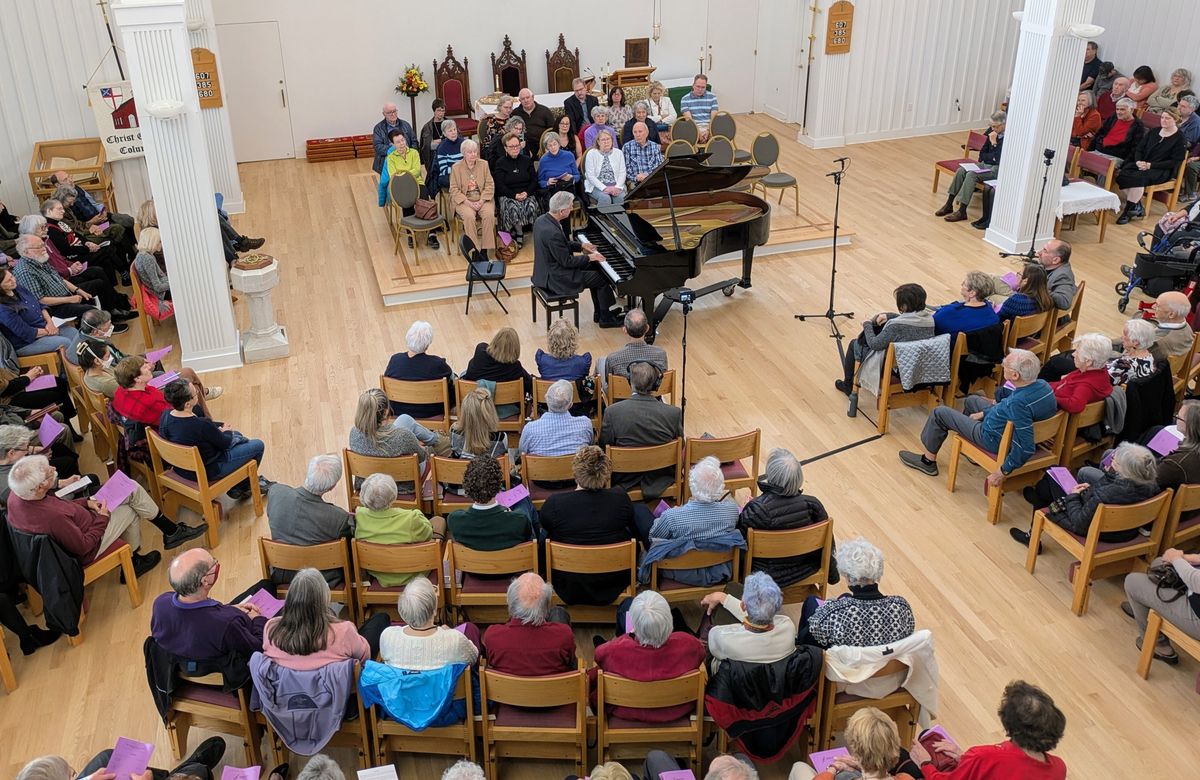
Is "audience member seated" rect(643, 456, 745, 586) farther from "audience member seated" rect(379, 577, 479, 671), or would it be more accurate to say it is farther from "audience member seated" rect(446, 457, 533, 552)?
"audience member seated" rect(379, 577, 479, 671)

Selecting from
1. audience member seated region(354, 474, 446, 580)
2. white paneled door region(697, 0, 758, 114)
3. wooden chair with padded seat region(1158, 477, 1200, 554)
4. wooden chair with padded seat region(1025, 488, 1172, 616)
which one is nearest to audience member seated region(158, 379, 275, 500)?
audience member seated region(354, 474, 446, 580)

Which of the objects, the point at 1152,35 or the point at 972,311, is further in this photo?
the point at 1152,35

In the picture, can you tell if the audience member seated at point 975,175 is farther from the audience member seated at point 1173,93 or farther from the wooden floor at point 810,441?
the audience member seated at point 1173,93

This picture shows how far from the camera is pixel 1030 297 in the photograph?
7457 millimetres

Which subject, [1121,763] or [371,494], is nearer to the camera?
[1121,763]

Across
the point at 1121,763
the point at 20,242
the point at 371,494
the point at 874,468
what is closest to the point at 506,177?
the point at 20,242

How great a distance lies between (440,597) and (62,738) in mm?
1925

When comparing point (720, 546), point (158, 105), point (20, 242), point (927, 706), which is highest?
point (158, 105)

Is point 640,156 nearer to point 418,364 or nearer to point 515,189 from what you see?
point 515,189

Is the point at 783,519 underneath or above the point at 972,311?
underneath

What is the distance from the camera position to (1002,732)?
498cm

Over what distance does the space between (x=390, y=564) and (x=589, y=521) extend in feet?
3.36

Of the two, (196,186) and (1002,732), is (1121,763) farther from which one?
(196,186)

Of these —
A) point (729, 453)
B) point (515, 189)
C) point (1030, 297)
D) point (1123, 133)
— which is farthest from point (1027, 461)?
point (1123, 133)
